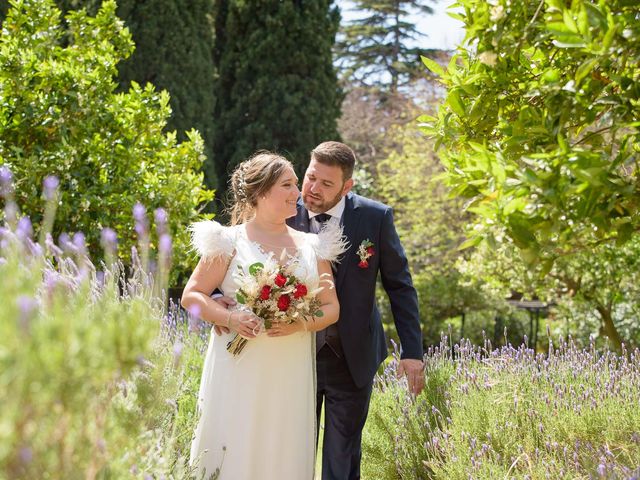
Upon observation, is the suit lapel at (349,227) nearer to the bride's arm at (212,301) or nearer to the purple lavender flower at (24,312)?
the bride's arm at (212,301)

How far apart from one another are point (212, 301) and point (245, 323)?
0.77ft

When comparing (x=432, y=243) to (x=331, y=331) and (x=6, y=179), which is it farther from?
(x=6, y=179)

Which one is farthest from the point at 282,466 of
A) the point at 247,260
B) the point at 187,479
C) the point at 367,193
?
the point at 367,193

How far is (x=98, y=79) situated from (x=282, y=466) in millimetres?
3498

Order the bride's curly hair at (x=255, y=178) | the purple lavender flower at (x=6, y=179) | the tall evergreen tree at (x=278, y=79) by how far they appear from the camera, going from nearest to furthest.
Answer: the purple lavender flower at (x=6, y=179)
the bride's curly hair at (x=255, y=178)
the tall evergreen tree at (x=278, y=79)

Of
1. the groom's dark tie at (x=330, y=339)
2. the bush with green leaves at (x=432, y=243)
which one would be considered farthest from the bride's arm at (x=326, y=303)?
the bush with green leaves at (x=432, y=243)

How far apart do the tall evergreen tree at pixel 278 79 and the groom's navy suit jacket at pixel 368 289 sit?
963 cm

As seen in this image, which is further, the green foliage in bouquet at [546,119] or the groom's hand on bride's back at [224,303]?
the groom's hand on bride's back at [224,303]

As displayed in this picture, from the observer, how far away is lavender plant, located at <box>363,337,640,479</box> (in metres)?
3.44

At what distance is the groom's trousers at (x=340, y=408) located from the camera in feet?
13.1

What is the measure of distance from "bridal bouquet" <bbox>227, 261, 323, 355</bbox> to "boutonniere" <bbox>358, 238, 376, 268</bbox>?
650mm

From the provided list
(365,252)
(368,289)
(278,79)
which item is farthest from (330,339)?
(278,79)

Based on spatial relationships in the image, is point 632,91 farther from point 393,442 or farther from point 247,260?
point 393,442

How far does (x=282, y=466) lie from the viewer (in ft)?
11.4
